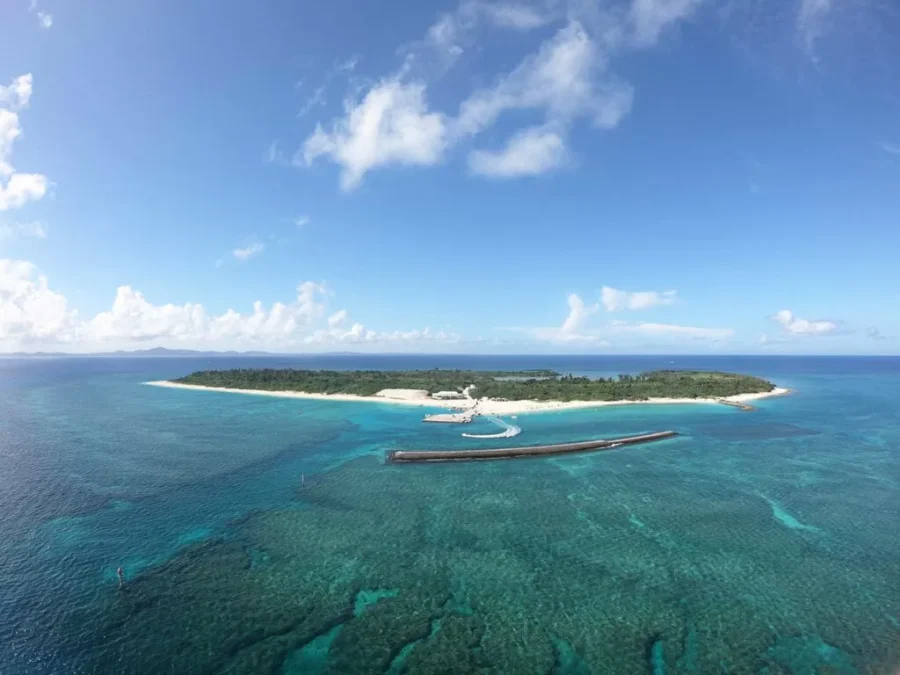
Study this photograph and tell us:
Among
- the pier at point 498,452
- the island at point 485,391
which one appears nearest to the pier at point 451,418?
the island at point 485,391

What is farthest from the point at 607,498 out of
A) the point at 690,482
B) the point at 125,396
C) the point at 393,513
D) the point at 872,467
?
the point at 125,396

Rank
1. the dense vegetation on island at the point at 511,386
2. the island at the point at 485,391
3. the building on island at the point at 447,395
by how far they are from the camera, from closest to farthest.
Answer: the island at the point at 485,391 < the dense vegetation on island at the point at 511,386 < the building on island at the point at 447,395

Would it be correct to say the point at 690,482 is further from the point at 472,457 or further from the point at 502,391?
the point at 502,391

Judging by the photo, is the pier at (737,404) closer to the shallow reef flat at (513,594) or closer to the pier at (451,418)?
the pier at (451,418)

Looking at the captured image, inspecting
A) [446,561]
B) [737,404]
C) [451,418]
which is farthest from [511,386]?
[446,561]

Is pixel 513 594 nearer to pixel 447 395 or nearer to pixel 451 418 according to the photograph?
pixel 451 418

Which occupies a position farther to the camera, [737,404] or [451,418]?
[737,404]

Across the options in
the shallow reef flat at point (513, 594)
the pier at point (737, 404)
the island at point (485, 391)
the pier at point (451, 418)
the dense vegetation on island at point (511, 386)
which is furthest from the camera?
Result: the dense vegetation on island at point (511, 386)

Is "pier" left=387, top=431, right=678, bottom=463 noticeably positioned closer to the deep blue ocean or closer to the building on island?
the deep blue ocean
